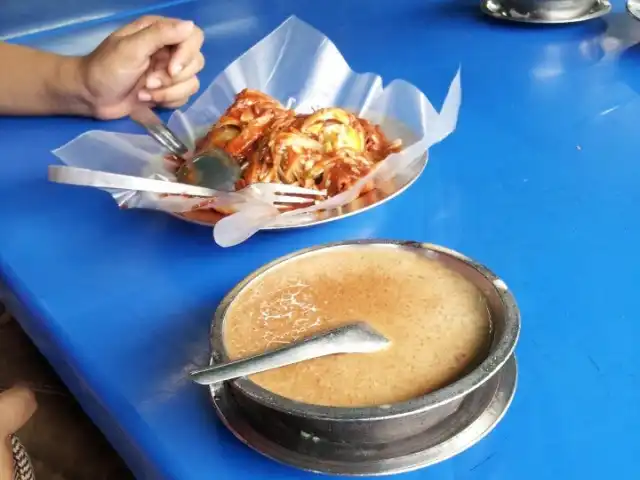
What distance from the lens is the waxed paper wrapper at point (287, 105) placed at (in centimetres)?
82

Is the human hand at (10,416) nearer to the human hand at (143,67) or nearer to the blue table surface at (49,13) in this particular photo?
the human hand at (143,67)

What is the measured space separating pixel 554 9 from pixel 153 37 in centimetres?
71

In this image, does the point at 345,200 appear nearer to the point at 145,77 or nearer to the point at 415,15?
the point at 145,77

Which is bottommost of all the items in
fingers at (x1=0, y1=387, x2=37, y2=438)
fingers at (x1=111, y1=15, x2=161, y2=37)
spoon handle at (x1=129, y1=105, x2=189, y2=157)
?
fingers at (x1=0, y1=387, x2=37, y2=438)

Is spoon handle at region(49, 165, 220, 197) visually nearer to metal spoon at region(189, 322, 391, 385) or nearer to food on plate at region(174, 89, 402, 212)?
food on plate at region(174, 89, 402, 212)

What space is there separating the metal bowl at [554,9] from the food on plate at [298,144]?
0.53 meters

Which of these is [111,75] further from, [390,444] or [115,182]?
[390,444]

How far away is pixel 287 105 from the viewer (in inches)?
43.5

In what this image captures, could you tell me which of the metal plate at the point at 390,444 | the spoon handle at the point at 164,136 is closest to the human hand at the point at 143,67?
the spoon handle at the point at 164,136

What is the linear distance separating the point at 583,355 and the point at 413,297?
0.16 m

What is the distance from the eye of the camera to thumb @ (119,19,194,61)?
109 cm

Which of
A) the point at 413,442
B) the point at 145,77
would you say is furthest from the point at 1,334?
the point at 413,442

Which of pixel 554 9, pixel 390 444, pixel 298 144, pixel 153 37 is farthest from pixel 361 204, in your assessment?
pixel 554 9

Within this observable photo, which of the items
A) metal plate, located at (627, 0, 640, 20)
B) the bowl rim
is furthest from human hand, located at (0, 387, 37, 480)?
metal plate, located at (627, 0, 640, 20)
